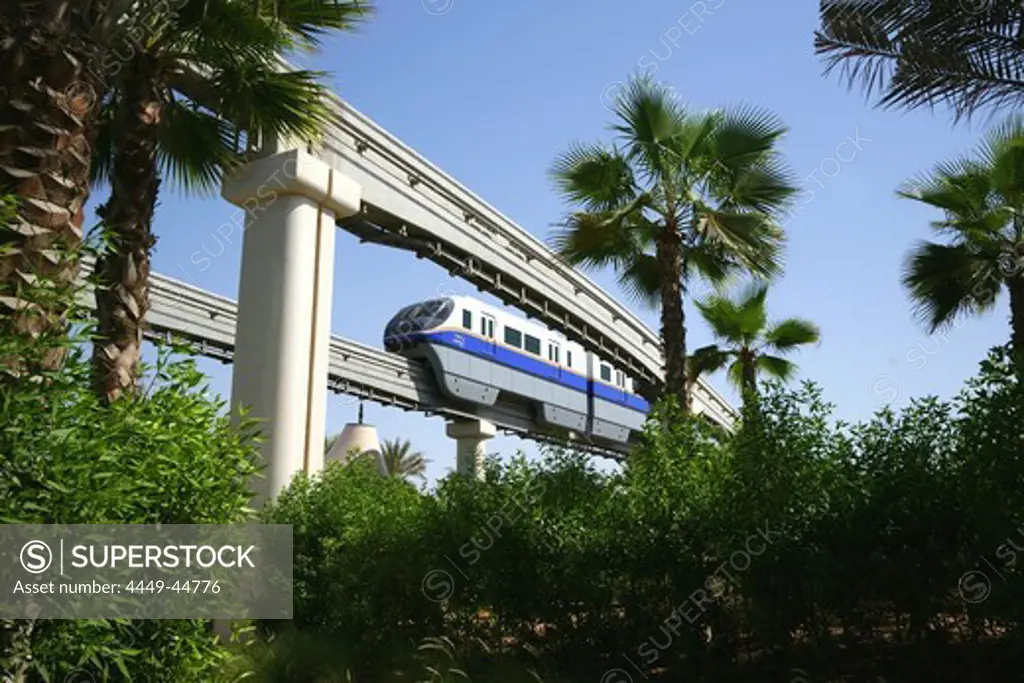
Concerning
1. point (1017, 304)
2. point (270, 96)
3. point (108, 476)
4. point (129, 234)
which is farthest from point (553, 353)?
point (108, 476)

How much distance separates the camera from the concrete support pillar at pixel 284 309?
11039 mm

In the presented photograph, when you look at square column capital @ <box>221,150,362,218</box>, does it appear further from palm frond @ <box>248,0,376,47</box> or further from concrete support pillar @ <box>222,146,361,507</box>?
palm frond @ <box>248,0,376,47</box>

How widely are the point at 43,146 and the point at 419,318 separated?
18.8 m

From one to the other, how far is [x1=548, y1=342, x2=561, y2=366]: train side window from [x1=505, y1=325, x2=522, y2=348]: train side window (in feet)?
5.70

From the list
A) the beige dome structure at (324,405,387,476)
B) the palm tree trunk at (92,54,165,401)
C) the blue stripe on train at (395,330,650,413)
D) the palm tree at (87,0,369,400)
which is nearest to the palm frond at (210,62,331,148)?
Answer: the palm tree at (87,0,369,400)

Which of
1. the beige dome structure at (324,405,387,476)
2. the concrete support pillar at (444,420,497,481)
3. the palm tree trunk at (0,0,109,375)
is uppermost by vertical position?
the concrete support pillar at (444,420,497,481)

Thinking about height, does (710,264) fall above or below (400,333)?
below

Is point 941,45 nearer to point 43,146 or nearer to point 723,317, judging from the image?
point 43,146

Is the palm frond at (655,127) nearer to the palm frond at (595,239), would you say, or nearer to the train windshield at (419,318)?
the palm frond at (595,239)

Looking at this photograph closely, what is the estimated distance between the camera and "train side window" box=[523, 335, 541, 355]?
2625 cm

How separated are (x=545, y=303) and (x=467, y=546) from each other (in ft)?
A: 40.5

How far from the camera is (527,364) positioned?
2614 centimetres

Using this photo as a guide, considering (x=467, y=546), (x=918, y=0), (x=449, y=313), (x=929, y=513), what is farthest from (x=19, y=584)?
(x=449, y=313)

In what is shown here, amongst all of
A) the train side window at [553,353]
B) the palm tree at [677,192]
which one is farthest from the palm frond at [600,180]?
the train side window at [553,353]
